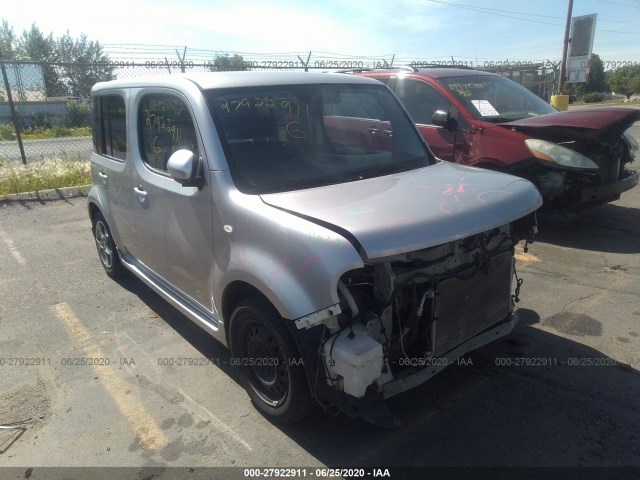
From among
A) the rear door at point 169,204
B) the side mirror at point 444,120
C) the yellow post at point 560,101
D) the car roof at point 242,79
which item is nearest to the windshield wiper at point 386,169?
the car roof at point 242,79

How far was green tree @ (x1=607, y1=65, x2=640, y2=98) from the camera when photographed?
61.8 m

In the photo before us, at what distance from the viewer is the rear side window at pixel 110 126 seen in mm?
4246

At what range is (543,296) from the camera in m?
4.50

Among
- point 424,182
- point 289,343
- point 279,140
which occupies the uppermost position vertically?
point 279,140

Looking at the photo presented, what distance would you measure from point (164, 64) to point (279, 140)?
28.4 ft

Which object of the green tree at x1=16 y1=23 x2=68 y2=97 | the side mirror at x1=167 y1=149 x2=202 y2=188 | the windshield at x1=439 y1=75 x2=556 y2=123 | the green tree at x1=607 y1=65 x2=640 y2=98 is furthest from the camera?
the green tree at x1=607 y1=65 x2=640 y2=98

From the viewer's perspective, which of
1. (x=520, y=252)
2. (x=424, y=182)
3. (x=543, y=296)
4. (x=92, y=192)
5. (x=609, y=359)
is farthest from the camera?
(x=520, y=252)

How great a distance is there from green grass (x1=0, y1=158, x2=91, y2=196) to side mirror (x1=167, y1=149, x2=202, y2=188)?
756cm

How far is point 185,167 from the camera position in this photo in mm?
2957

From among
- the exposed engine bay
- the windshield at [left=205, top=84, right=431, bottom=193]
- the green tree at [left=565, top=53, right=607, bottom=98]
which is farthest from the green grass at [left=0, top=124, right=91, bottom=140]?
the green tree at [left=565, top=53, right=607, bottom=98]

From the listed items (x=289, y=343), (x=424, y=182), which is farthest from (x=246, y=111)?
(x=289, y=343)

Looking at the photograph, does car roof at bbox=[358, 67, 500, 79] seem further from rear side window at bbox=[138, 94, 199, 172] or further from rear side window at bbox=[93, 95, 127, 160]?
rear side window at bbox=[138, 94, 199, 172]

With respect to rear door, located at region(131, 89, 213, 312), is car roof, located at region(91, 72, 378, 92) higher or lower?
higher

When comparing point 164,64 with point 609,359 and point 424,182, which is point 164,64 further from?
point 609,359
